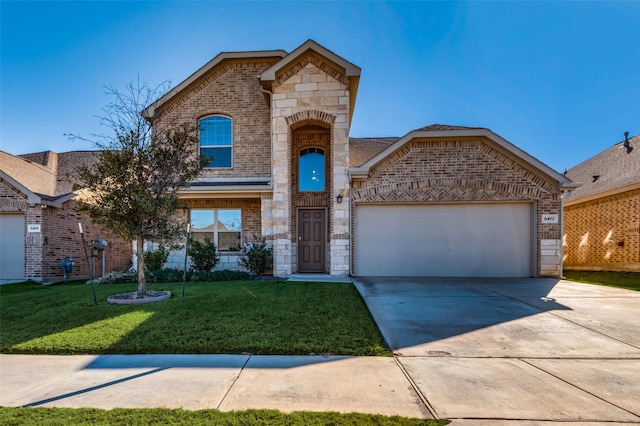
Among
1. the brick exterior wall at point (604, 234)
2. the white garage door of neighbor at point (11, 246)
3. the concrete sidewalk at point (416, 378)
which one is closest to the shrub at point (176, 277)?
the white garage door of neighbor at point (11, 246)

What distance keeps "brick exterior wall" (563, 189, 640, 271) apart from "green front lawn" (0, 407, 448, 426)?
47.6 feet

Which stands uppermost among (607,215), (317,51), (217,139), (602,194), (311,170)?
(317,51)

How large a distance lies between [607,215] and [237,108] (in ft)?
53.0

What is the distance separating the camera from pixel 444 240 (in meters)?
10.6

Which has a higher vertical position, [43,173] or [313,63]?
[313,63]

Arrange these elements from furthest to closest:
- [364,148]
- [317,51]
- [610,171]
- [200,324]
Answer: [610,171] < [364,148] < [317,51] < [200,324]

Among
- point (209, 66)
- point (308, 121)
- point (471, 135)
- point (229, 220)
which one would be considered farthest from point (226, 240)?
point (471, 135)

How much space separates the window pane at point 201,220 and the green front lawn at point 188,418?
9.29 meters

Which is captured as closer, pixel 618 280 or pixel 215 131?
pixel 618 280

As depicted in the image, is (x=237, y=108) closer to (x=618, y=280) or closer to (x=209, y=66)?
(x=209, y=66)

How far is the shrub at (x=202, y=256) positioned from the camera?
10836mm

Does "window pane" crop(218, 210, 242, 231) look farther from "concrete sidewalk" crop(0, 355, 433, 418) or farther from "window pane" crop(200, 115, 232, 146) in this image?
"concrete sidewalk" crop(0, 355, 433, 418)

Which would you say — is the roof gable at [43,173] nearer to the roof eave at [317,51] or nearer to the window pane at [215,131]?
the window pane at [215,131]

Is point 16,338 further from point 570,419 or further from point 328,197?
point 328,197
